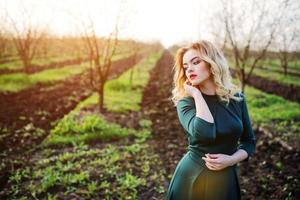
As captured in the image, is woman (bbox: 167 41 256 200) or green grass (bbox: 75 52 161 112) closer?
woman (bbox: 167 41 256 200)

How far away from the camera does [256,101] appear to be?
1493cm

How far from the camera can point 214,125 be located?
249cm

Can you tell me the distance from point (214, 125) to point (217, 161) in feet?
0.84

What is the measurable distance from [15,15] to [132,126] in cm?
1735

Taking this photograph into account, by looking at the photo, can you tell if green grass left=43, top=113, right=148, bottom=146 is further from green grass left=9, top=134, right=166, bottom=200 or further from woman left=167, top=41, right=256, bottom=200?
woman left=167, top=41, right=256, bottom=200

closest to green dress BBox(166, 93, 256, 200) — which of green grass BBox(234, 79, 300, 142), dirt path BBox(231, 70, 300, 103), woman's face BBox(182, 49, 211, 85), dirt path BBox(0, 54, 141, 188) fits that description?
woman's face BBox(182, 49, 211, 85)

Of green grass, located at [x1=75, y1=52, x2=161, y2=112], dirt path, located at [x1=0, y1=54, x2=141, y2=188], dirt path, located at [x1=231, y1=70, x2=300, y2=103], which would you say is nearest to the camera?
dirt path, located at [x1=0, y1=54, x2=141, y2=188]

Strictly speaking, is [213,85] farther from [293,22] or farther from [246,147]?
[293,22]

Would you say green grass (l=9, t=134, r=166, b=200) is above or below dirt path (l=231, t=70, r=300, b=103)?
above

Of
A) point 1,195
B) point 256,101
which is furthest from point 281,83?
point 1,195

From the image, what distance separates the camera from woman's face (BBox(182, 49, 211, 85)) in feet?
8.76

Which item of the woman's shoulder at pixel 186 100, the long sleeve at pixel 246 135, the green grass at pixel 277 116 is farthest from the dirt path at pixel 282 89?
the woman's shoulder at pixel 186 100

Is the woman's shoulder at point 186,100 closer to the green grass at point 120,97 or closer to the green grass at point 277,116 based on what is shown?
the green grass at point 277,116

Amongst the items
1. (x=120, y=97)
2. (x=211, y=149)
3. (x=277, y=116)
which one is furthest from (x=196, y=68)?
(x=120, y=97)
